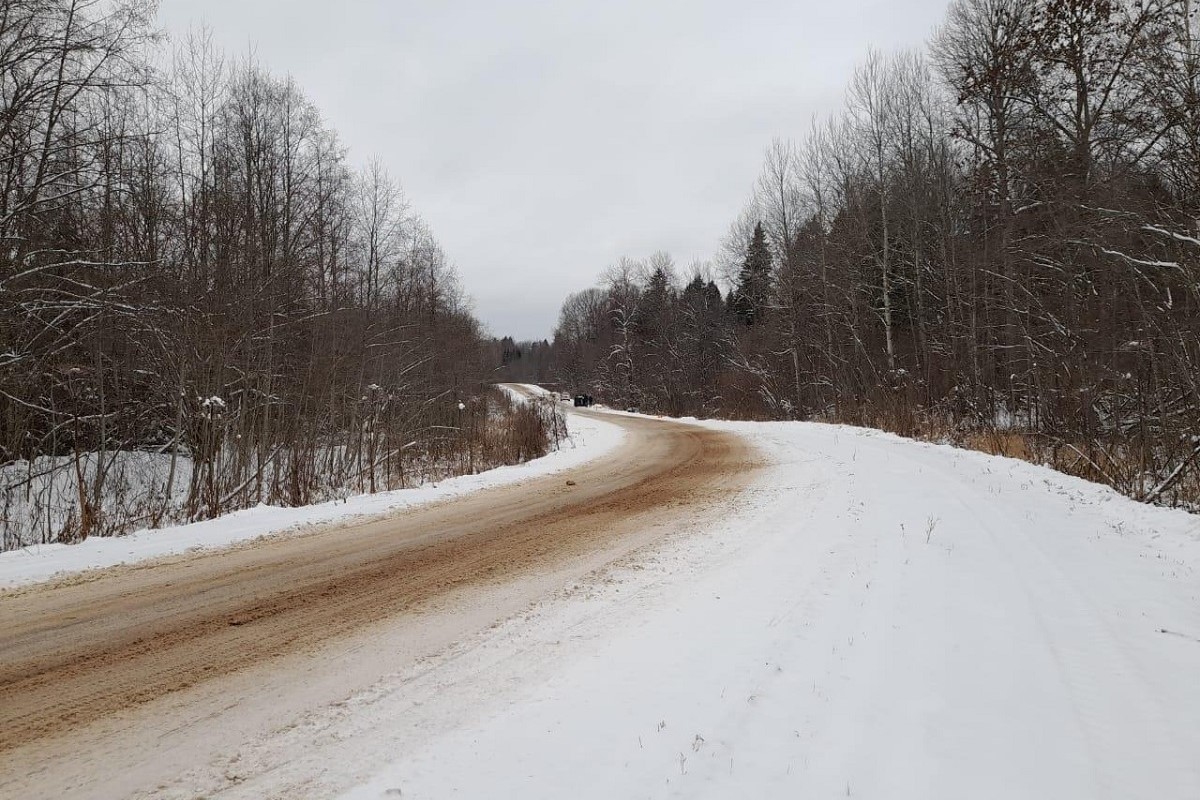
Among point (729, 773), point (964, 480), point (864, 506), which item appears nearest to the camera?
point (729, 773)

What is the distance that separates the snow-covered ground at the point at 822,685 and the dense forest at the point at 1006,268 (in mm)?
4299

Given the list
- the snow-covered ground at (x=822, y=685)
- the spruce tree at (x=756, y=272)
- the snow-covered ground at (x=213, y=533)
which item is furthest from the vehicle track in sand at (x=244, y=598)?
the spruce tree at (x=756, y=272)

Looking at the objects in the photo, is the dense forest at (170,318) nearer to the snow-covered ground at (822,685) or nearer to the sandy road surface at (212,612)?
the sandy road surface at (212,612)

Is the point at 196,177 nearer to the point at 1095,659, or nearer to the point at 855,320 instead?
the point at 1095,659

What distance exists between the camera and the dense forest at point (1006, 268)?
27.9 ft

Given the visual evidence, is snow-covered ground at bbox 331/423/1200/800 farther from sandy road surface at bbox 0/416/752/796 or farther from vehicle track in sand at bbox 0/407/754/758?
vehicle track in sand at bbox 0/407/754/758

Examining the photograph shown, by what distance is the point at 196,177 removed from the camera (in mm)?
13820

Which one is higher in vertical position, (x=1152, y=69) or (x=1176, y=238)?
(x=1152, y=69)

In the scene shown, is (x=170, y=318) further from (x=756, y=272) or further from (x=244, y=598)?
(x=756, y=272)

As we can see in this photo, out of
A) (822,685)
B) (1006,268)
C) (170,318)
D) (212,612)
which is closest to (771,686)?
(822,685)

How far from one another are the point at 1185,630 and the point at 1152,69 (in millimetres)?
7839

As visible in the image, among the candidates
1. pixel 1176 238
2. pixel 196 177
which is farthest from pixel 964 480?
pixel 196 177

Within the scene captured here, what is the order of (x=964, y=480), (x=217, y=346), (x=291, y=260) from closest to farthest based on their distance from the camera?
(x=964, y=480)
(x=217, y=346)
(x=291, y=260)

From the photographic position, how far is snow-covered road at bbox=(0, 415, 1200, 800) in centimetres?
270
